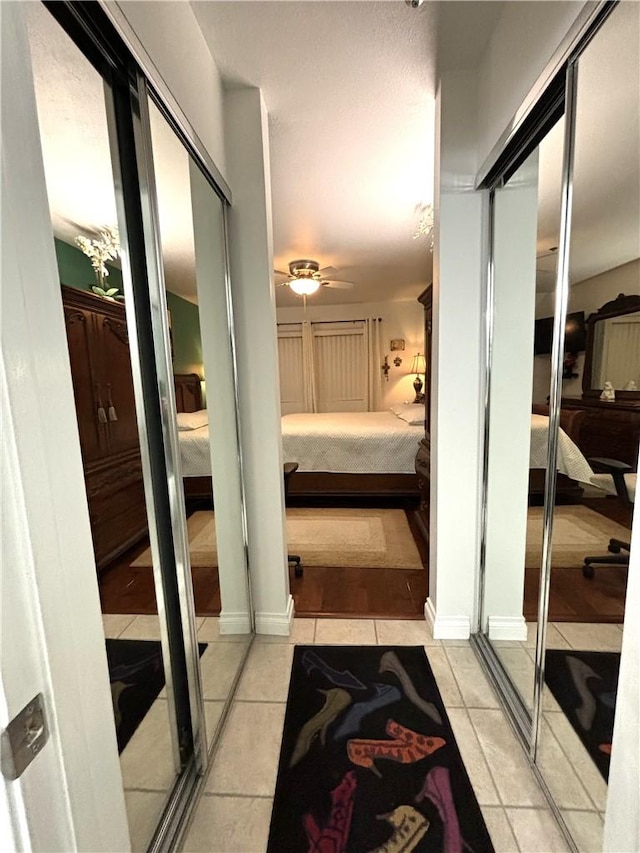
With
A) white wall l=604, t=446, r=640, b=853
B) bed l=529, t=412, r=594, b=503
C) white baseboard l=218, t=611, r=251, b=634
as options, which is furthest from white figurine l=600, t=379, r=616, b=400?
white baseboard l=218, t=611, r=251, b=634

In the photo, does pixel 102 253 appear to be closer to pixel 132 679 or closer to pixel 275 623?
pixel 132 679

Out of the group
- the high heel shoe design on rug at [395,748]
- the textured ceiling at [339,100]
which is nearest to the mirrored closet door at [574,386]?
the high heel shoe design on rug at [395,748]

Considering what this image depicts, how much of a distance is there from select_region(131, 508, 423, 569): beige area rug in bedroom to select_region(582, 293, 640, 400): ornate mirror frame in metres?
1.85

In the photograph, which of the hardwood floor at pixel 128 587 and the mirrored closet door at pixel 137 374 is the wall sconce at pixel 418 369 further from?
the hardwood floor at pixel 128 587

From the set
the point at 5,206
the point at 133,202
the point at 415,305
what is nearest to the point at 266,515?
the point at 133,202

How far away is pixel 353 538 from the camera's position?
3.07 meters

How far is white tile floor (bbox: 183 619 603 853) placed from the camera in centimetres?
108

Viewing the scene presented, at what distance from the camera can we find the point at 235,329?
1765 millimetres

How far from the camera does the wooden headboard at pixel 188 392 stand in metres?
1.29

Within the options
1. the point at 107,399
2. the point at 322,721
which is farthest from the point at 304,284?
the point at 322,721

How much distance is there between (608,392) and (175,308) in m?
1.39

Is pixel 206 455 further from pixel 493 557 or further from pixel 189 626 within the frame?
pixel 493 557

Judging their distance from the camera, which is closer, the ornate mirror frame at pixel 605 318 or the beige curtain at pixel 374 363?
the ornate mirror frame at pixel 605 318

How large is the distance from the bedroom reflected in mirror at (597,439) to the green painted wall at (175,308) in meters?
1.29
